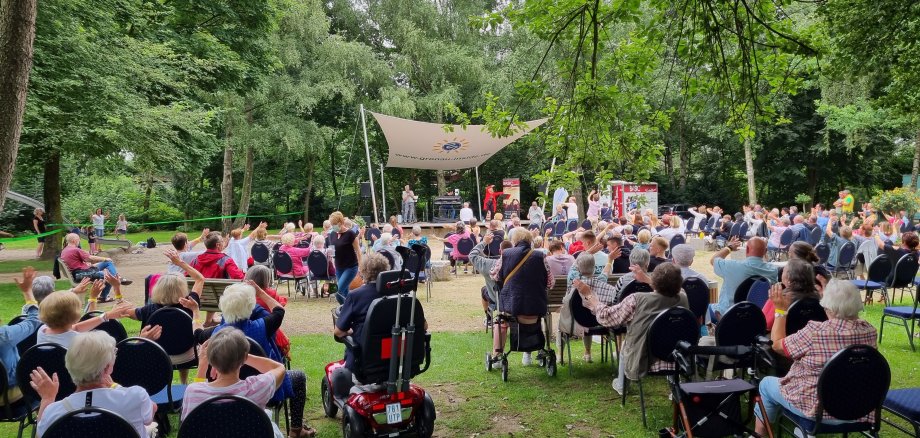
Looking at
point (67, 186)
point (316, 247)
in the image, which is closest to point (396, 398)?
point (316, 247)

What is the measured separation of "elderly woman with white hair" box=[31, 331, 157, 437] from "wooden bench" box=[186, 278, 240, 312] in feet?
12.1

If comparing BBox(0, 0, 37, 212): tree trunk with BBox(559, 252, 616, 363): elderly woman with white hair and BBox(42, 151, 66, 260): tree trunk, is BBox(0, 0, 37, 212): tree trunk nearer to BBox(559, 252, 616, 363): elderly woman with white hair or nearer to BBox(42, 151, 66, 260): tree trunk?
BBox(559, 252, 616, 363): elderly woman with white hair

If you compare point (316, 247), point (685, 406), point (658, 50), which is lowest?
point (685, 406)

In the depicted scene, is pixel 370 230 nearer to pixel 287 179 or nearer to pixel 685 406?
pixel 685 406

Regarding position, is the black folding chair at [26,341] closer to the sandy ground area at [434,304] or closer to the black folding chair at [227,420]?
the black folding chair at [227,420]

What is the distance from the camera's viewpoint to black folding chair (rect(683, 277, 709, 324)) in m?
5.14

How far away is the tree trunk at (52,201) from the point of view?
14961mm

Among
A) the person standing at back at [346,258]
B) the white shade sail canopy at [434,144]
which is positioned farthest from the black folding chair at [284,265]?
the white shade sail canopy at [434,144]

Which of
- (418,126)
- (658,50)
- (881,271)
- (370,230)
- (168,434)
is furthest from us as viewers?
(418,126)

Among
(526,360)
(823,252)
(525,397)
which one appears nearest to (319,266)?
(526,360)

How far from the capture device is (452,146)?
2156 centimetres

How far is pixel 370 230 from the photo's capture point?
13.7m

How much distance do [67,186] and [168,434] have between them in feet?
88.2

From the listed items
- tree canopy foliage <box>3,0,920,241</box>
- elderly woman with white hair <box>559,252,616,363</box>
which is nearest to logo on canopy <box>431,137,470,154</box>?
tree canopy foliage <box>3,0,920,241</box>
